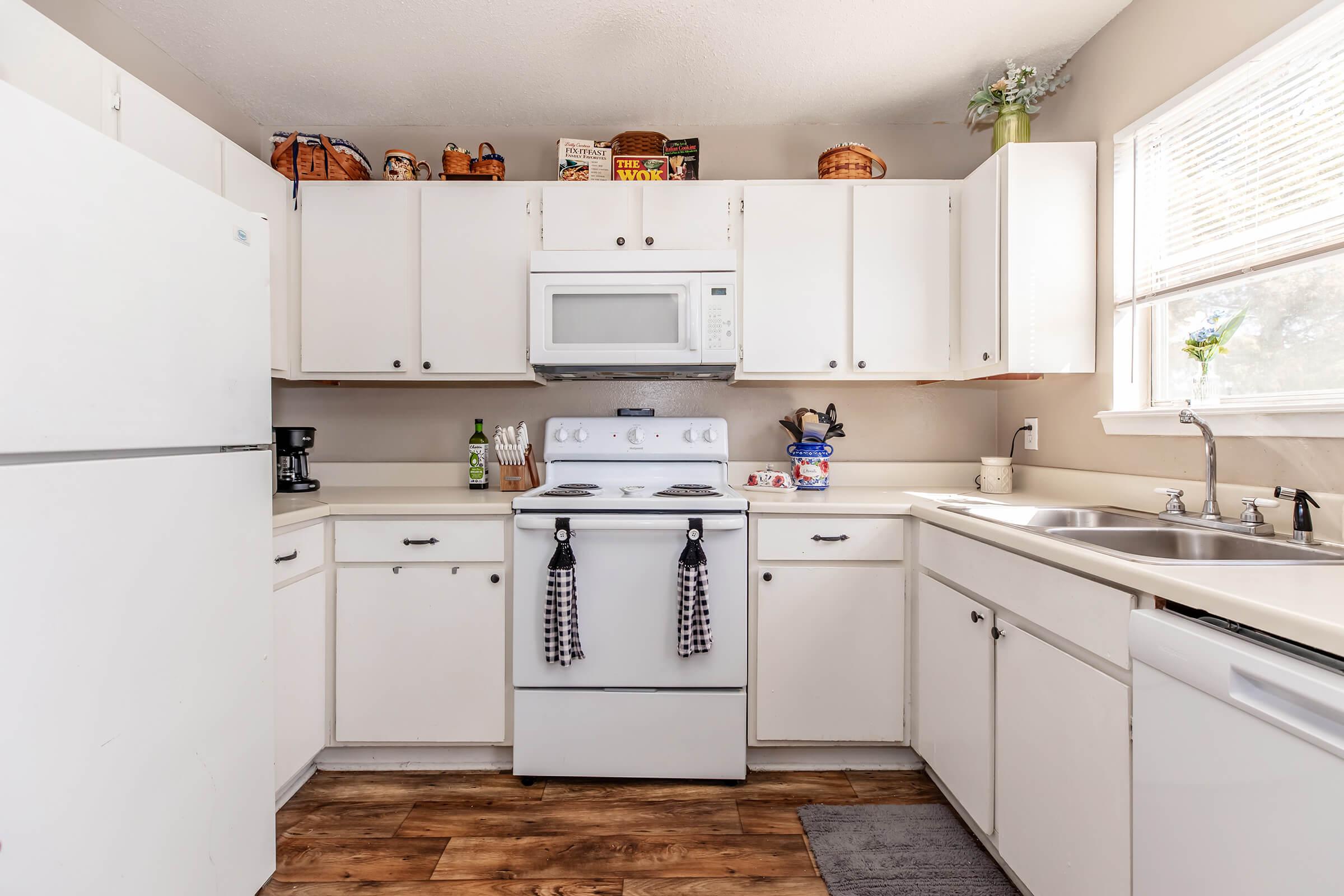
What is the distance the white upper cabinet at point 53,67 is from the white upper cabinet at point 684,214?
59.5 inches

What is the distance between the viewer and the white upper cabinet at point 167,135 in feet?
5.34

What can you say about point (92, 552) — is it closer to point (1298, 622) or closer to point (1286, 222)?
point (1298, 622)

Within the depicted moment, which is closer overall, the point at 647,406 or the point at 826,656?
the point at 826,656

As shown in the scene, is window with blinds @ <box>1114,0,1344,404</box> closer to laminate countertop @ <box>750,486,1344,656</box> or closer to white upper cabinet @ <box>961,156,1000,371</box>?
white upper cabinet @ <box>961,156,1000,371</box>

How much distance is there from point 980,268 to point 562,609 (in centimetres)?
180

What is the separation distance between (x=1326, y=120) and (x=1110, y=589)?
1166mm

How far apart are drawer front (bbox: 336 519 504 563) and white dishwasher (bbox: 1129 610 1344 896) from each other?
1698 millimetres

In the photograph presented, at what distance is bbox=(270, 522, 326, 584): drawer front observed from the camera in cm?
179

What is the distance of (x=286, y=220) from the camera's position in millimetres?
2320

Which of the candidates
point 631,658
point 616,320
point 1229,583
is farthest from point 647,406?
point 1229,583

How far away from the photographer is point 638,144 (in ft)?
7.86

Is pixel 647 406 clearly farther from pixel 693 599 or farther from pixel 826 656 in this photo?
pixel 826 656

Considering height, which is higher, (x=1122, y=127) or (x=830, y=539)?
(x=1122, y=127)

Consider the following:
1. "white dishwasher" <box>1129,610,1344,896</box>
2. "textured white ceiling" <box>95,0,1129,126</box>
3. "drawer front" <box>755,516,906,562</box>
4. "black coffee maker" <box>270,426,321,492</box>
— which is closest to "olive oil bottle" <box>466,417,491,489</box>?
"black coffee maker" <box>270,426,321,492</box>
